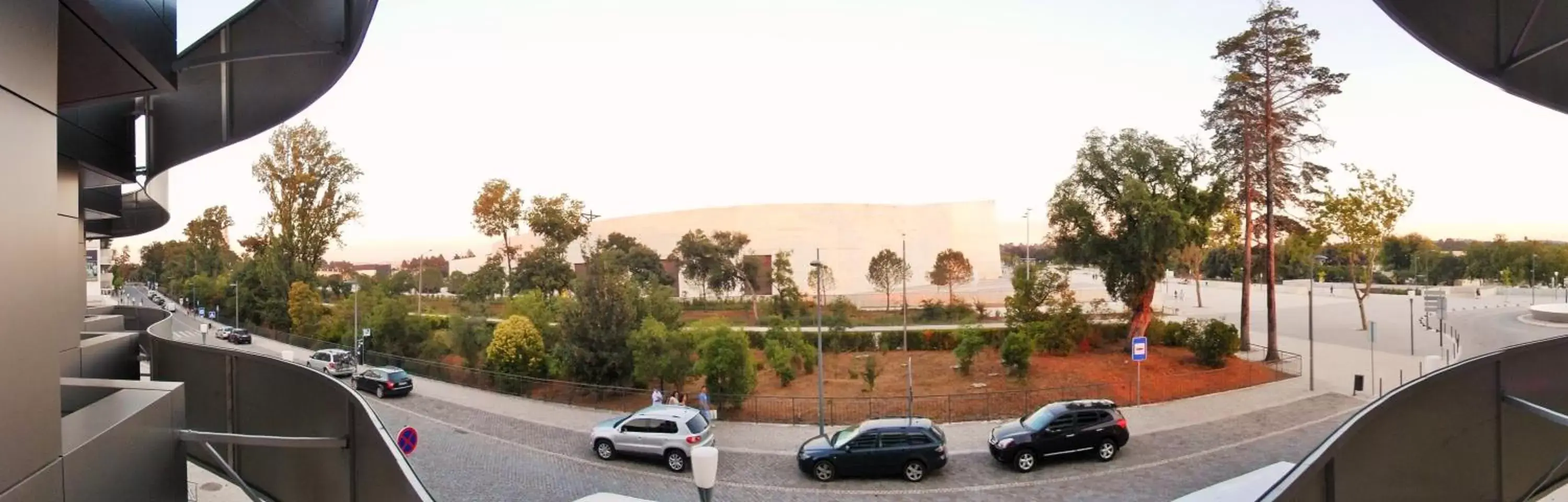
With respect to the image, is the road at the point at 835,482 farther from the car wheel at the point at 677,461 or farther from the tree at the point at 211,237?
the tree at the point at 211,237

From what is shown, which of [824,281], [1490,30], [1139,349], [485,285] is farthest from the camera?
[824,281]

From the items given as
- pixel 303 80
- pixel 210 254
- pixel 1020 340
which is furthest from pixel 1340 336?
pixel 210 254

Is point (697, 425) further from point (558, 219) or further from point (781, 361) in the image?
point (558, 219)

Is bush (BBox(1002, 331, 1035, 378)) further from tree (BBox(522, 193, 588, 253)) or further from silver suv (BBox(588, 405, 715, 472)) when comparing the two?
tree (BBox(522, 193, 588, 253))

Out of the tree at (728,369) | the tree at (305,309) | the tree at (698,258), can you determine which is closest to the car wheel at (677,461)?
the tree at (728,369)

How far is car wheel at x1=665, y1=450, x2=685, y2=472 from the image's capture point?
9.20 metres

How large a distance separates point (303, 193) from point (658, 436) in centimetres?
2364

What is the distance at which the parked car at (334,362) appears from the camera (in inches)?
679

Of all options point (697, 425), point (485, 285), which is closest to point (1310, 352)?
point (697, 425)

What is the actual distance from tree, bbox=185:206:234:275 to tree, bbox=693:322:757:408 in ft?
119

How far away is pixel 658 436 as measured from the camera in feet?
30.6

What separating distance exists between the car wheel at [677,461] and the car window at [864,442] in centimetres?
229

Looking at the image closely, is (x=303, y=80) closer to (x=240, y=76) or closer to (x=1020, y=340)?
(x=240, y=76)

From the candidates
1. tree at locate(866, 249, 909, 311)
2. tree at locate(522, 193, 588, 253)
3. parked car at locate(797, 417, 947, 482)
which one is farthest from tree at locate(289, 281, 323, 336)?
parked car at locate(797, 417, 947, 482)
